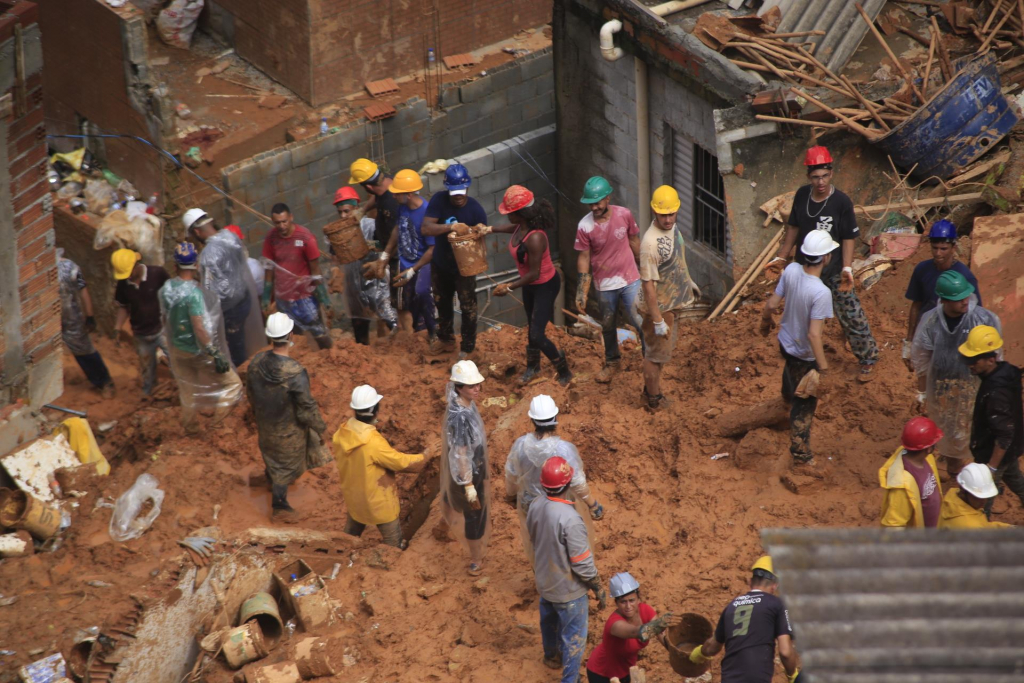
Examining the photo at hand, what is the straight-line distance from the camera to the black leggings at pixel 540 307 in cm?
973

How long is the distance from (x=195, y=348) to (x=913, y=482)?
6445mm

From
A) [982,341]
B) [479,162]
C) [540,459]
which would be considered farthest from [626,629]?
[479,162]

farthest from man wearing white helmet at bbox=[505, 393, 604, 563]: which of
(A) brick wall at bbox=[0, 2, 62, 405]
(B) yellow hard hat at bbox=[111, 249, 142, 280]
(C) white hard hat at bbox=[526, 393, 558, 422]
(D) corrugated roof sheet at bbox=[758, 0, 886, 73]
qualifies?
(D) corrugated roof sheet at bbox=[758, 0, 886, 73]

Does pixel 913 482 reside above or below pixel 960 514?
above

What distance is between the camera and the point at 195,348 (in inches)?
397

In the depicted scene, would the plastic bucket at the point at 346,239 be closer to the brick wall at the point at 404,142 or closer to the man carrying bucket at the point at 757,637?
the brick wall at the point at 404,142

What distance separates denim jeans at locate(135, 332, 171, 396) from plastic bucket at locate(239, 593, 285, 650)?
156 inches

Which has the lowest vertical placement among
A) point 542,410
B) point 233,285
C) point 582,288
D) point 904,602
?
point 233,285

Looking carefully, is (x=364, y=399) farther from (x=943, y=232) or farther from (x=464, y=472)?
(x=943, y=232)

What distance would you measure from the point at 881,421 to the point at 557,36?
790 cm

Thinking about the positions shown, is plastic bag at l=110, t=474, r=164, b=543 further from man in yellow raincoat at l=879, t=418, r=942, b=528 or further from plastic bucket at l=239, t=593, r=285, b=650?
man in yellow raincoat at l=879, t=418, r=942, b=528

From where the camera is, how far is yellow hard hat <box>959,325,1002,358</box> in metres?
6.96

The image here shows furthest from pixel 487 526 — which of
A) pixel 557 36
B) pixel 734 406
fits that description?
Result: pixel 557 36

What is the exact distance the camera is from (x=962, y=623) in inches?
154
